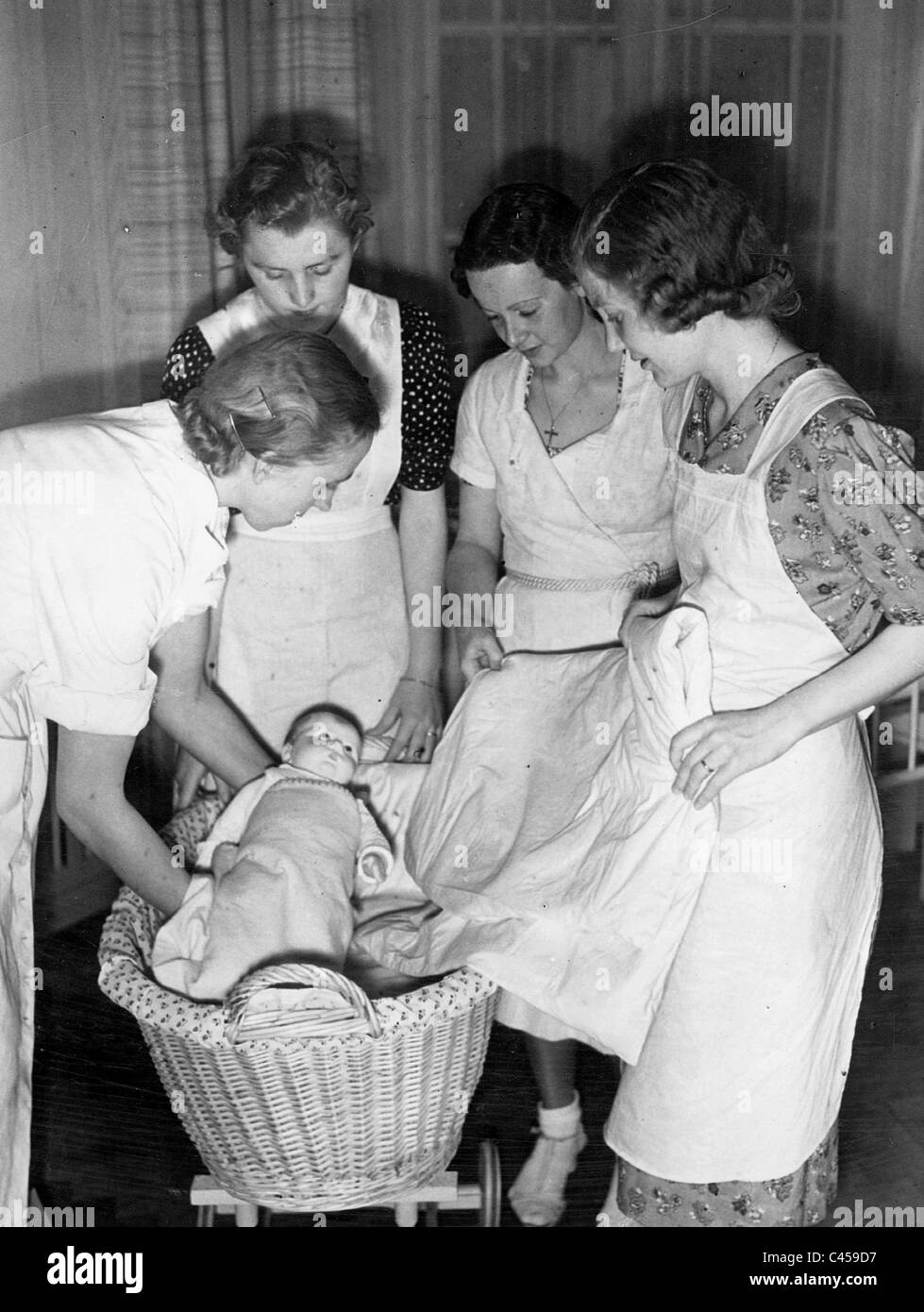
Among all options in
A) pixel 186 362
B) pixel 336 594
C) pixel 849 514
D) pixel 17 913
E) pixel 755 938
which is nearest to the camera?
pixel 849 514

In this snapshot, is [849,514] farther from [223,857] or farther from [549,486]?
[223,857]

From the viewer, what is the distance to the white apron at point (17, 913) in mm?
1585

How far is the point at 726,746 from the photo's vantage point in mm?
1522

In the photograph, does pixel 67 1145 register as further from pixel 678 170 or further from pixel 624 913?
pixel 678 170

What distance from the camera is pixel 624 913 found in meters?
1.58

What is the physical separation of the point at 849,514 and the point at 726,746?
0.31 m

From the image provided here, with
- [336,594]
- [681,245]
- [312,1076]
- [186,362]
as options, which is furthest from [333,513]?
[312,1076]

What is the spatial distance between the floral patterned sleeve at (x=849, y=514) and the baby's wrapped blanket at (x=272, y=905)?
72cm

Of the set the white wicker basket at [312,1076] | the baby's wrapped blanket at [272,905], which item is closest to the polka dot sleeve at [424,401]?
the baby's wrapped blanket at [272,905]

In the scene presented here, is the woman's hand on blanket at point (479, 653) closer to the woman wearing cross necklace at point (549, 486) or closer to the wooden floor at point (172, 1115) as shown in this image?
the woman wearing cross necklace at point (549, 486)

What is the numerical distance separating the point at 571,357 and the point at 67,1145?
1.30 m
